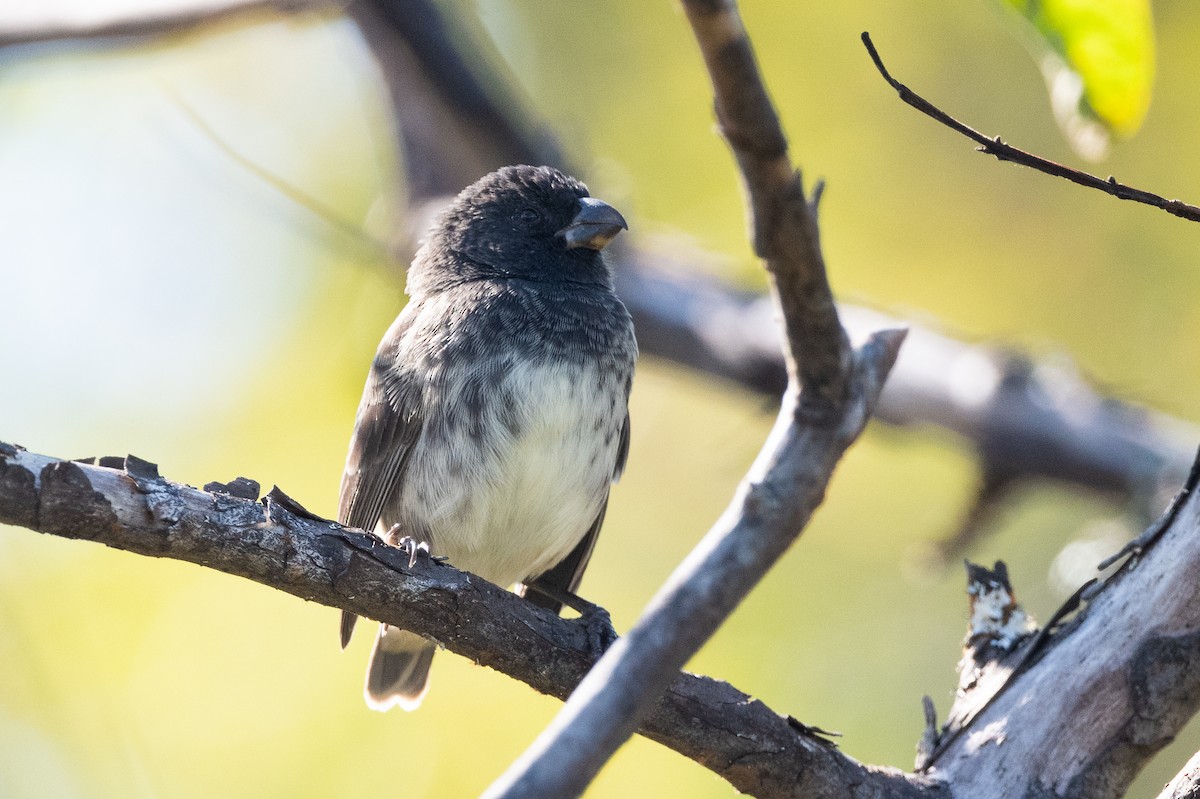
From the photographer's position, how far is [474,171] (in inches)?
246

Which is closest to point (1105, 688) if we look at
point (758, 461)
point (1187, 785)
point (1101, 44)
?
point (1187, 785)

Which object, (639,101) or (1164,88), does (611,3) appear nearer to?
(639,101)

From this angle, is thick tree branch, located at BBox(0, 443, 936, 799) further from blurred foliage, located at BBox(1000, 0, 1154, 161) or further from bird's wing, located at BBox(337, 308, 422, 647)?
blurred foliage, located at BBox(1000, 0, 1154, 161)

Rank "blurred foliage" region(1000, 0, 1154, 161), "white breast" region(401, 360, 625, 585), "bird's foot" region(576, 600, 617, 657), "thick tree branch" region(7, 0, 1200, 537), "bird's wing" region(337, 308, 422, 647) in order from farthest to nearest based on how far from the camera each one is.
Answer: "thick tree branch" region(7, 0, 1200, 537) < "bird's wing" region(337, 308, 422, 647) < "white breast" region(401, 360, 625, 585) < "bird's foot" region(576, 600, 617, 657) < "blurred foliage" region(1000, 0, 1154, 161)

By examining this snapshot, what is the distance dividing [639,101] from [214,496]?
6338mm

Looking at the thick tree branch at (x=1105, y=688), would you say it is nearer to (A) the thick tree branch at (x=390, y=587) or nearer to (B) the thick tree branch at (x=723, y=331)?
(A) the thick tree branch at (x=390, y=587)

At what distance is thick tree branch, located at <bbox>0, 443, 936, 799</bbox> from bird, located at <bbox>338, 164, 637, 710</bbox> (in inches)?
32.0

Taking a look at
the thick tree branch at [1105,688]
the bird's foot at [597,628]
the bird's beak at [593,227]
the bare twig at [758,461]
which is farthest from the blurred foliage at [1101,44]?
the bird's beak at [593,227]

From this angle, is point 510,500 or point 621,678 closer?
point 621,678

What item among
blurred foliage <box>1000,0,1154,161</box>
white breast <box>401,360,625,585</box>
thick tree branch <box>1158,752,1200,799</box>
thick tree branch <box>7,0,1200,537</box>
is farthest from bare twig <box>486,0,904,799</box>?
thick tree branch <box>7,0,1200,537</box>

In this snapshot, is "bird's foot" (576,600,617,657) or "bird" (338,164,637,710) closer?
"bird's foot" (576,600,617,657)

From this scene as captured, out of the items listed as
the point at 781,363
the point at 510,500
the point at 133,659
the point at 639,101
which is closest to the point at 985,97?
the point at 639,101

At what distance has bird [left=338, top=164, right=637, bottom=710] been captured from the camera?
367 centimetres

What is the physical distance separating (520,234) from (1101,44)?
265cm
